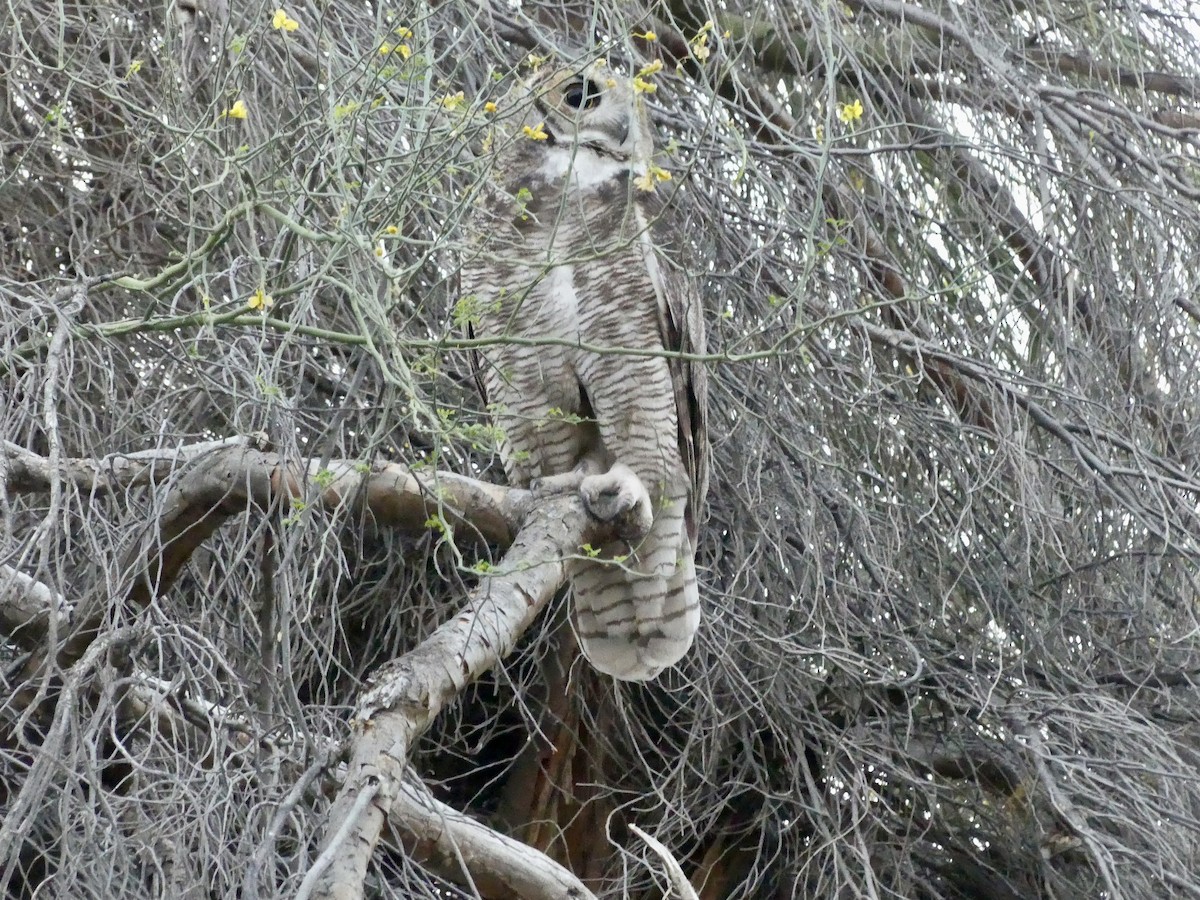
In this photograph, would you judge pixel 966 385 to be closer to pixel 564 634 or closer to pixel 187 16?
pixel 564 634

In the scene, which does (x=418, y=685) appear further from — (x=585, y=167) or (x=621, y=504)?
(x=585, y=167)

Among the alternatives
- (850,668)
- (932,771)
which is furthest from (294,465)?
(932,771)

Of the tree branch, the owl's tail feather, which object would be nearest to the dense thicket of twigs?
the owl's tail feather

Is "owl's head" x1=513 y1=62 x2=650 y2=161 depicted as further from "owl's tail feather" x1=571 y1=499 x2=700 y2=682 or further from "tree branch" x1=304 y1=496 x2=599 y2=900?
"tree branch" x1=304 y1=496 x2=599 y2=900

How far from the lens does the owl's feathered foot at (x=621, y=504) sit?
3125 mm

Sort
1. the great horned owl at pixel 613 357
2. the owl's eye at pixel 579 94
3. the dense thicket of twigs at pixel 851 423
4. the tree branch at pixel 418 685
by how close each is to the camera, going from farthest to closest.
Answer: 1. the owl's eye at pixel 579 94
2. the great horned owl at pixel 613 357
3. the dense thicket of twigs at pixel 851 423
4. the tree branch at pixel 418 685

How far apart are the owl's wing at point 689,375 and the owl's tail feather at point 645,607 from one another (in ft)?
0.29

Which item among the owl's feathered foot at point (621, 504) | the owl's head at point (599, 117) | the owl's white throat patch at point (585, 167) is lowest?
the owl's feathered foot at point (621, 504)

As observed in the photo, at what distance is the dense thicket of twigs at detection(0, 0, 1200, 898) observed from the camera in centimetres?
312

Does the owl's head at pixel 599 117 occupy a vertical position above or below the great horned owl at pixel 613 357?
above

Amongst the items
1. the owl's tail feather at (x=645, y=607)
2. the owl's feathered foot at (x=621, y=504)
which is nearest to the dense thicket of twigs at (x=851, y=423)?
the owl's tail feather at (x=645, y=607)

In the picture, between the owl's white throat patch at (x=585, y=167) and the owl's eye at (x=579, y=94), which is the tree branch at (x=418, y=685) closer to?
the owl's white throat patch at (x=585, y=167)

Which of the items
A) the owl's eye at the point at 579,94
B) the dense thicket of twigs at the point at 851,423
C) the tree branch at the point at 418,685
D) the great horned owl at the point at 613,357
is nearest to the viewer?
the tree branch at the point at 418,685

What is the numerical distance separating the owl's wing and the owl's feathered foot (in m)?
0.18
